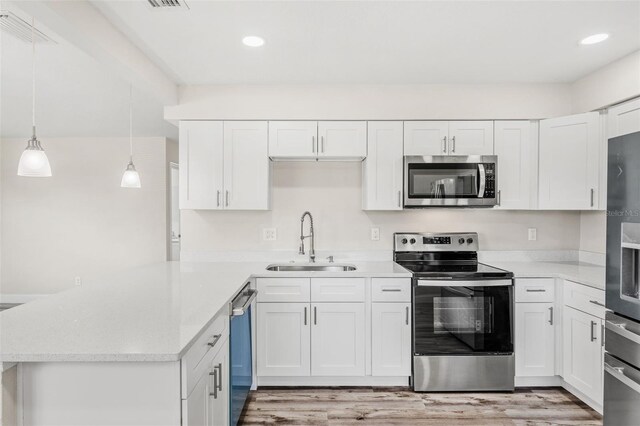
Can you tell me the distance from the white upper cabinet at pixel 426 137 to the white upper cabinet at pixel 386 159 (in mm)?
77

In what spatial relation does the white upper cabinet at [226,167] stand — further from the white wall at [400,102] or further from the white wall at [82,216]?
the white wall at [82,216]

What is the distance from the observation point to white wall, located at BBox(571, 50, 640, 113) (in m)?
2.50

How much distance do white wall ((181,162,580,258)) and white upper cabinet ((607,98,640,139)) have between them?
3.05 feet

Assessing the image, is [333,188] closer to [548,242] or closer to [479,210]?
[479,210]

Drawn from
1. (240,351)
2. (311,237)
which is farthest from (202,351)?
(311,237)

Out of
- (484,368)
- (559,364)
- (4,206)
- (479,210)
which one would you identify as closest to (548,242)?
(479,210)

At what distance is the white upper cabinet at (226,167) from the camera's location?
310 cm

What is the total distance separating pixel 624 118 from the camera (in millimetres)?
2598

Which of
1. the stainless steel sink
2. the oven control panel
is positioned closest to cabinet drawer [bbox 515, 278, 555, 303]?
the oven control panel

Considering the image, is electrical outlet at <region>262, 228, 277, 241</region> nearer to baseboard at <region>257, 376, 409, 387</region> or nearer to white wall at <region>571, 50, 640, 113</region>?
baseboard at <region>257, 376, 409, 387</region>

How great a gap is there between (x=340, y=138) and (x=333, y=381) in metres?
2.00

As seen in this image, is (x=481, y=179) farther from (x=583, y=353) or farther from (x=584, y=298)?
(x=583, y=353)

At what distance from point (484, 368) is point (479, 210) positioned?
1.40 meters

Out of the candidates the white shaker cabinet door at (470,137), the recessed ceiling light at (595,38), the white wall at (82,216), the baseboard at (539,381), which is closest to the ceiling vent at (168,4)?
the white shaker cabinet door at (470,137)
